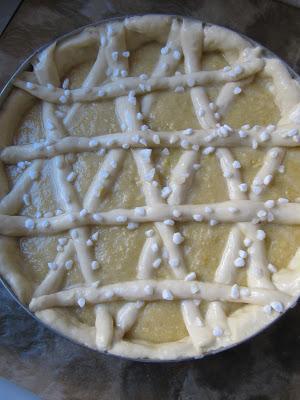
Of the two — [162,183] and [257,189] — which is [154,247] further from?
[257,189]

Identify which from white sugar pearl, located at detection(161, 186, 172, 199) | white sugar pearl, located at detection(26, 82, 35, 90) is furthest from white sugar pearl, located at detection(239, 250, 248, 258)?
white sugar pearl, located at detection(26, 82, 35, 90)


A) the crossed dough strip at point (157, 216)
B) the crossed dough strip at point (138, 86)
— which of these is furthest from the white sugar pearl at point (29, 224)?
the crossed dough strip at point (138, 86)

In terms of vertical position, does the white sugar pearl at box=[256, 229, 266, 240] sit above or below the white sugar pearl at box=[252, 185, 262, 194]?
below

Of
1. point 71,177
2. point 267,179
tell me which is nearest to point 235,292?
point 267,179

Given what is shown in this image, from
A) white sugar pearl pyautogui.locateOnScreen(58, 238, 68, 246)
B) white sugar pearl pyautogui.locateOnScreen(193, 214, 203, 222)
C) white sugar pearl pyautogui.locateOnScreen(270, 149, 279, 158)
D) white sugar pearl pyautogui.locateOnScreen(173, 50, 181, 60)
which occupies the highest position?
white sugar pearl pyautogui.locateOnScreen(173, 50, 181, 60)

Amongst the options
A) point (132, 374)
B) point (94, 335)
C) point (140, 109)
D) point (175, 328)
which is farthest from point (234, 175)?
point (132, 374)

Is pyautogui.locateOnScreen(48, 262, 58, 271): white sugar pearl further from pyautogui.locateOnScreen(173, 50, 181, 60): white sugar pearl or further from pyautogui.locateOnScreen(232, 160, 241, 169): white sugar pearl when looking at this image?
pyautogui.locateOnScreen(173, 50, 181, 60): white sugar pearl

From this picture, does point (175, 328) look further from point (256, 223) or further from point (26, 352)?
point (26, 352)
